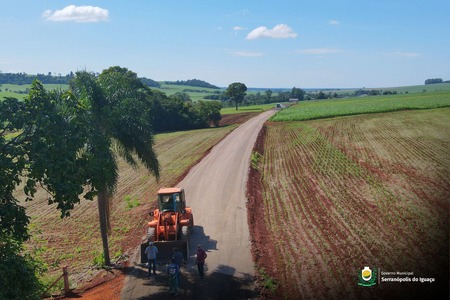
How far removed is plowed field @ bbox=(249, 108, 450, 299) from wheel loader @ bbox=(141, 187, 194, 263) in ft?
10.6

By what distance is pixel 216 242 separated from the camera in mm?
17875

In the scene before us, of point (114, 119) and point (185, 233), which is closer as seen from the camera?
point (114, 119)

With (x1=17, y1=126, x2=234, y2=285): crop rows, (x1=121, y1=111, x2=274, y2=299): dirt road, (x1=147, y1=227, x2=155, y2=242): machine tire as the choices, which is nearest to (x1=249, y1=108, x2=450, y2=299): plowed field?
(x1=121, y1=111, x2=274, y2=299): dirt road

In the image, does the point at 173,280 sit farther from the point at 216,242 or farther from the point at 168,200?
the point at 168,200

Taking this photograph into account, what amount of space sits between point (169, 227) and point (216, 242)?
253cm

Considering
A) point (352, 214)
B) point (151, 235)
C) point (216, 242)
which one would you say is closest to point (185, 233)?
point (151, 235)

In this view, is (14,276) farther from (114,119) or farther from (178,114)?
(178,114)

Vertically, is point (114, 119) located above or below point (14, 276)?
above

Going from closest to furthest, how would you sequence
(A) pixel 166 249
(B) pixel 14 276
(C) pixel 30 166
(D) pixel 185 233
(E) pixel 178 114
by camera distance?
(B) pixel 14 276, (C) pixel 30 166, (A) pixel 166 249, (D) pixel 185 233, (E) pixel 178 114

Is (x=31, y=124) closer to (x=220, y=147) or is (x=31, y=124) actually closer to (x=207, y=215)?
(x=207, y=215)

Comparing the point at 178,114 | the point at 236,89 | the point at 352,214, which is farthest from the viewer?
the point at 236,89

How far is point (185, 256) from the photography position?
15.6m

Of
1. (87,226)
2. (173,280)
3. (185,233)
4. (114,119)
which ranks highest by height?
(114,119)

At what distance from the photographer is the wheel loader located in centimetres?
1570
